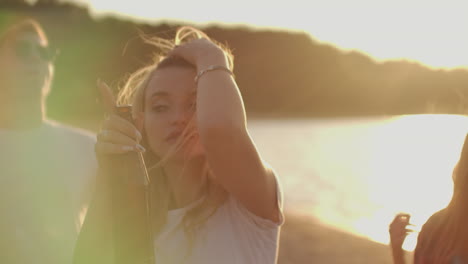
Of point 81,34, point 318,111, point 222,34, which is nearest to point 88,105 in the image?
point 81,34

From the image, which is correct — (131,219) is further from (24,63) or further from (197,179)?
(24,63)

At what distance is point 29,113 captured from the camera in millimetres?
3299

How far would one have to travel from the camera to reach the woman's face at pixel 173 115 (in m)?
2.33

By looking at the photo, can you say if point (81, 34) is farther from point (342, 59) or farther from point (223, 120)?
point (223, 120)

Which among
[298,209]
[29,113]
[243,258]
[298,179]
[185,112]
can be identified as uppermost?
[185,112]

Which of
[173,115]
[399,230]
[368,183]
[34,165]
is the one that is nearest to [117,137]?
[173,115]

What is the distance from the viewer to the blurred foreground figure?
2340 mm

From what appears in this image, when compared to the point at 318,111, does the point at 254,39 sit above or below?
above

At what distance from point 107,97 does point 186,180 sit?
783mm

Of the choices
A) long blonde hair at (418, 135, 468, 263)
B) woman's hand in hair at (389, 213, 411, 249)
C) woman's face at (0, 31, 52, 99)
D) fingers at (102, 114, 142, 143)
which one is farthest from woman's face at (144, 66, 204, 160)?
woman's face at (0, 31, 52, 99)

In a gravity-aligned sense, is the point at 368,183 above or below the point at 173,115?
below

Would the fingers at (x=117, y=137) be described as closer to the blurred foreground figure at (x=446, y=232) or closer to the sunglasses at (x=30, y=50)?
the blurred foreground figure at (x=446, y=232)

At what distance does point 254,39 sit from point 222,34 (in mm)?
10229

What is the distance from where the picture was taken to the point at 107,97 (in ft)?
5.62
